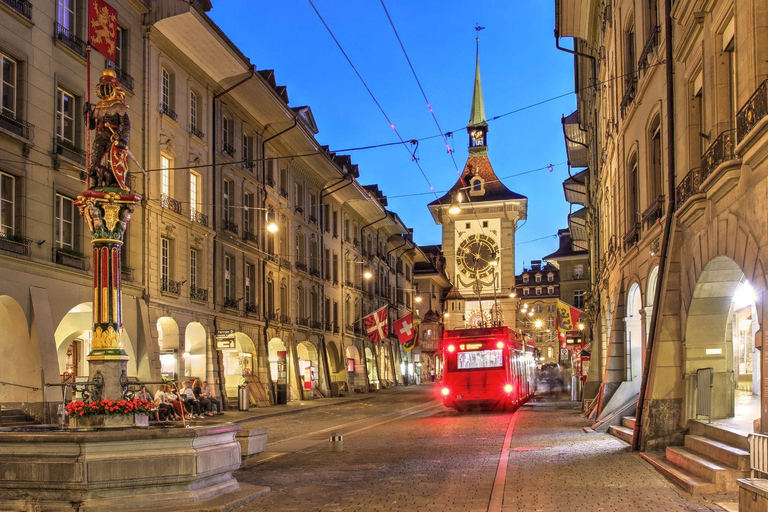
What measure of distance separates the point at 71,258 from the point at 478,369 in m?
15.5

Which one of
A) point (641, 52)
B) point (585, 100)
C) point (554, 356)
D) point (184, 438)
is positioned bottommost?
point (554, 356)

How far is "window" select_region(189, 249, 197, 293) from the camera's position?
33.1 m

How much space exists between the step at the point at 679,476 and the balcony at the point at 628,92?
Answer: 8795 millimetres

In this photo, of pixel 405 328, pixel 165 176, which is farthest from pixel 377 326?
pixel 165 176

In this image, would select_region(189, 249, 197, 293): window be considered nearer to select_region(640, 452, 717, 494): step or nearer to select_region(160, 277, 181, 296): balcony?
select_region(160, 277, 181, 296): balcony

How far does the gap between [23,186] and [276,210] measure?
20.9 m

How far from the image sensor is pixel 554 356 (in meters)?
156

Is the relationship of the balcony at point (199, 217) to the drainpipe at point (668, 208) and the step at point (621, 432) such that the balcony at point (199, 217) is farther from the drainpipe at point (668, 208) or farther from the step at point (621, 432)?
the drainpipe at point (668, 208)

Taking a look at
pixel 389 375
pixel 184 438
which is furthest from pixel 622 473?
pixel 389 375

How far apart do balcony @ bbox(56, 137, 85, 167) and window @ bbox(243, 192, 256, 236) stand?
13.8 m

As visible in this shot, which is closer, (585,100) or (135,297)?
(135,297)

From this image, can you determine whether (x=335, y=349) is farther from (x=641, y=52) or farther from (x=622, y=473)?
(x=622, y=473)

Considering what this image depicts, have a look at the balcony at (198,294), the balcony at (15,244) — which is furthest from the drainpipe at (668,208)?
the balcony at (198,294)

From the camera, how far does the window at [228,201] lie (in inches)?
1450
